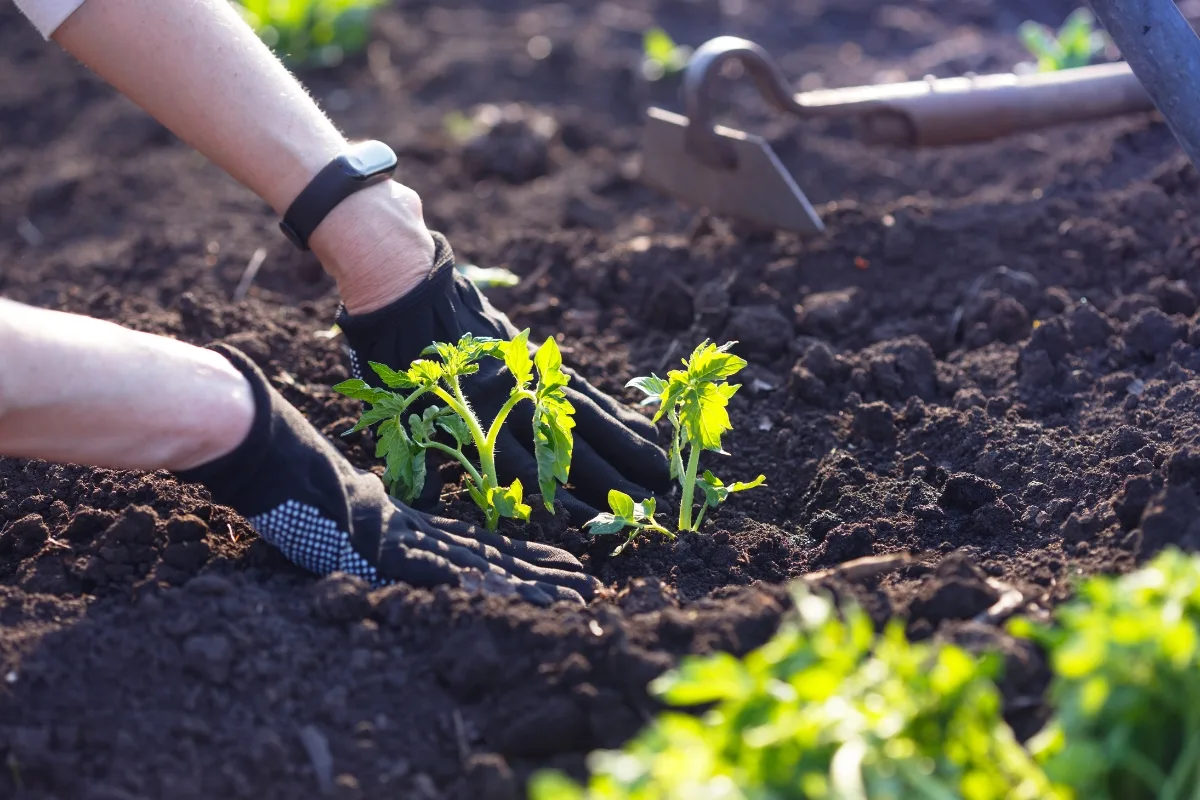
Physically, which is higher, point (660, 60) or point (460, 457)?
point (660, 60)

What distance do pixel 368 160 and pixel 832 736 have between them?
1.75m

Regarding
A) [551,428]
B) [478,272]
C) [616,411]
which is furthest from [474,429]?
[478,272]

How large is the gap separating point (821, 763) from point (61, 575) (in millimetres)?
1604

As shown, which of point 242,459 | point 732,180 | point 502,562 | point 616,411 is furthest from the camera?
point 732,180

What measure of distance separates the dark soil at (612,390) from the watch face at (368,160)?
718 mm

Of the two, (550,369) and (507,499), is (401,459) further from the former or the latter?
(550,369)

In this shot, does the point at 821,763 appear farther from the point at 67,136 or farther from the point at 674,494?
the point at 67,136

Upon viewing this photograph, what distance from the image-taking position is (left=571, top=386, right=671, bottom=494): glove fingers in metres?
2.71

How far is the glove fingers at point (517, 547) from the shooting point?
241cm

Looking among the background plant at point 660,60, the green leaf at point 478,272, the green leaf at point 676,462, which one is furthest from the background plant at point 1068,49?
the green leaf at point 676,462

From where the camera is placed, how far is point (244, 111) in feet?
8.73

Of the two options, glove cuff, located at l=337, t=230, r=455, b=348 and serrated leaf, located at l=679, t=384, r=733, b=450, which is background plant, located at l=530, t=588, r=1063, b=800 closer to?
serrated leaf, located at l=679, t=384, r=733, b=450

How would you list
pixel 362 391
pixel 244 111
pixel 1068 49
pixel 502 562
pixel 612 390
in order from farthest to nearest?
pixel 1068 49 < pixel 612 390 < pixel 244 111 < pixel 362 391 < pixel 502 562

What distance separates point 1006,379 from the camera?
319 cm
